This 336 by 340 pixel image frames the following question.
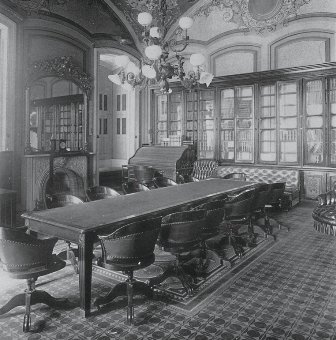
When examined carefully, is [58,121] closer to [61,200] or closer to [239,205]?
[61,200]

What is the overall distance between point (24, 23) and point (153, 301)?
6310 millimetres

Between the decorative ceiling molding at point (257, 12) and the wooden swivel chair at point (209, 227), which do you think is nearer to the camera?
the wooden swivel chair at point (209, 227)

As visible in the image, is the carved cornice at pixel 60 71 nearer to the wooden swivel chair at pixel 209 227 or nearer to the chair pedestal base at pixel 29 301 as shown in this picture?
the wooden swivel chair at pixel 209 227

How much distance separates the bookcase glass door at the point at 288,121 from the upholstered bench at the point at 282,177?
1.08ft

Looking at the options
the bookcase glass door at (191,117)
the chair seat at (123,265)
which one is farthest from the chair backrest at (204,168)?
the chair seat at (123,265)

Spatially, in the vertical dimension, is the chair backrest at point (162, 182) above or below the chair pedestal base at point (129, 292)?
above

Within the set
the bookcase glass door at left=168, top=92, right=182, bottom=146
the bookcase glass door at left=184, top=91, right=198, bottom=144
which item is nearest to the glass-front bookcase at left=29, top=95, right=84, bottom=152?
the bookcase glass door at left=168, top=92, right=182, bottom=146

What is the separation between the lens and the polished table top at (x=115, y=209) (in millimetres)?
3041

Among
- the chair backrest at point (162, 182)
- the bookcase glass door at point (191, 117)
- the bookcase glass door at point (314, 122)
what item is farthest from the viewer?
the bookcase glass door at point (191, 117)

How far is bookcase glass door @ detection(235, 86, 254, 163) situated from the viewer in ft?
28.0

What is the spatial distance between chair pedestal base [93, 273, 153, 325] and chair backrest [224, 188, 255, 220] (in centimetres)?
161

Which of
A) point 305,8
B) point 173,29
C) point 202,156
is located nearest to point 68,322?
point 202,156

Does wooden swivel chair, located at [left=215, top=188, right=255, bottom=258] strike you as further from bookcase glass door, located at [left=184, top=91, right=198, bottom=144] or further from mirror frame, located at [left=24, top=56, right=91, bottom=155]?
bookcase glass door, located at [left=184, top=91, right=198, bottom=144]

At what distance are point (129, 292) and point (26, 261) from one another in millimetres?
878
